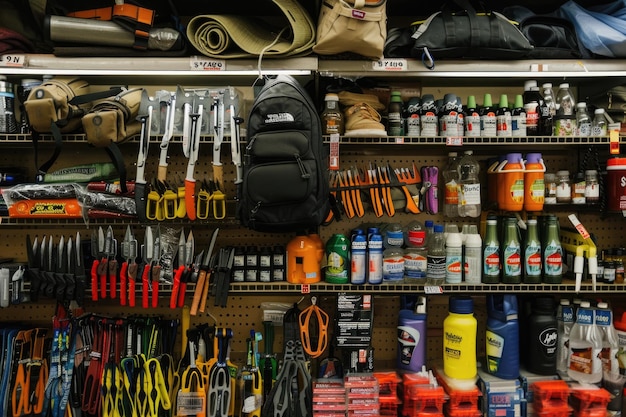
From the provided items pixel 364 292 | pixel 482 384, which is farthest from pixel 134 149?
pixel 482 384

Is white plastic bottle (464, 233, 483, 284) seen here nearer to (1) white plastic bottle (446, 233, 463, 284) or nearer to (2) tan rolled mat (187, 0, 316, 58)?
(1) white plastic bottle (446, 233, 463, 284)

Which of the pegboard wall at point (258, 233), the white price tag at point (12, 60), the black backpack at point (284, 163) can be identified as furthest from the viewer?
the pegboard wall at point (258, 233)

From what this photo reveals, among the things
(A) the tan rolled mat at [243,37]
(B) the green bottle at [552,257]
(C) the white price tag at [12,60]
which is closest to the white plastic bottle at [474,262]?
(B) the green bottle at [552,257]

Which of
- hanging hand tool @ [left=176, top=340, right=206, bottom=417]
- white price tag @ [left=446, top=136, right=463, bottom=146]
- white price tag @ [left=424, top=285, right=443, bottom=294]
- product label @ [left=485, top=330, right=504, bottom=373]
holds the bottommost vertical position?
hanging hand tool @ [left=176, top=340, right=206, bottom=417]

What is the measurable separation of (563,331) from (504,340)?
1.29 ft

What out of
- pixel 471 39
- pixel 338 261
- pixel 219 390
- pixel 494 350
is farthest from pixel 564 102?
pixel 219 390

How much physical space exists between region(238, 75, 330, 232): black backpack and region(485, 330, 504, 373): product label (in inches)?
44.7

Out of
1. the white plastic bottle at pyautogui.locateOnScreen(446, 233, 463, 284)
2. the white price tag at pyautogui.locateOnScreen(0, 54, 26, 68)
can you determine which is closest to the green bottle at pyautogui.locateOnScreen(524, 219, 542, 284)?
the white plastic bottle at pyautogui.locateOnScreen(446, 233, 463, 284)

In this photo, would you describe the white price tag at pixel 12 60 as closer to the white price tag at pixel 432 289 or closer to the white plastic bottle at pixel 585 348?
Answer: the white price tag at pixel 432 289

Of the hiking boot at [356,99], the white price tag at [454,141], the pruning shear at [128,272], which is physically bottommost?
the pruning shear at [128,272]

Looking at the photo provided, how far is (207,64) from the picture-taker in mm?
2135

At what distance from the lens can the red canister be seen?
88.8 inches

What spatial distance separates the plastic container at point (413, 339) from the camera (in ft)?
7.55

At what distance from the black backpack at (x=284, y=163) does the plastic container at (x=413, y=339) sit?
2.60 feet
